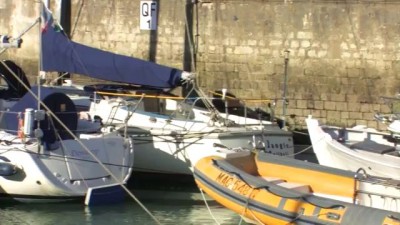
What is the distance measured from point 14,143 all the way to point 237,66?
268 inches

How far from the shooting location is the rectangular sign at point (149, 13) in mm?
16141

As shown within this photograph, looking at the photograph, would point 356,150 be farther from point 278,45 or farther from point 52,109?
point 278,45

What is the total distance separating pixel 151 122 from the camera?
11.4 meters

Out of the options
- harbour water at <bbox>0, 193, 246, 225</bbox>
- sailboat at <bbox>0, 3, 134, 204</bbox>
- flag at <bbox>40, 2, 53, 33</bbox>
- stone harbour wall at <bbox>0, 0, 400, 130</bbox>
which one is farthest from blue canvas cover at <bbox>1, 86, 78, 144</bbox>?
stone harbour wall at <bbox>0, 0, 400, 130</bbox>

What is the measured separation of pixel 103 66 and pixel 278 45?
4.44 meters

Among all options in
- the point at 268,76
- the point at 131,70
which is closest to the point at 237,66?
the point at 268,76

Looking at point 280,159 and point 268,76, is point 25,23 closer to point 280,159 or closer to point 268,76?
point 268,76

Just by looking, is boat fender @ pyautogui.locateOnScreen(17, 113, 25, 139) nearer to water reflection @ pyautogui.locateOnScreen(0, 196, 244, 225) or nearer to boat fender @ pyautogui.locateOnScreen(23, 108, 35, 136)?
boat fender @ pyautogui.locateOnScreen(23, 108, 35, 136)

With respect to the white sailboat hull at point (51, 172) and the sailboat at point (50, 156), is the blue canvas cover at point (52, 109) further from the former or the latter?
the white sailboat hull at point (51, 172)

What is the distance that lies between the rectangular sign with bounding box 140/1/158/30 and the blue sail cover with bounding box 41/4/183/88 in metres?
4.07

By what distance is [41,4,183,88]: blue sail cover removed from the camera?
11.7 meters

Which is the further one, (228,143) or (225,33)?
(225,33)

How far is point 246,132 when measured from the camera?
11.2 metres

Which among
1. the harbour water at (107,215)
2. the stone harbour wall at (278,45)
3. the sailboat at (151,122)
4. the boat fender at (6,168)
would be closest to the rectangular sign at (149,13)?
the stone harbour wall at (278,45)
